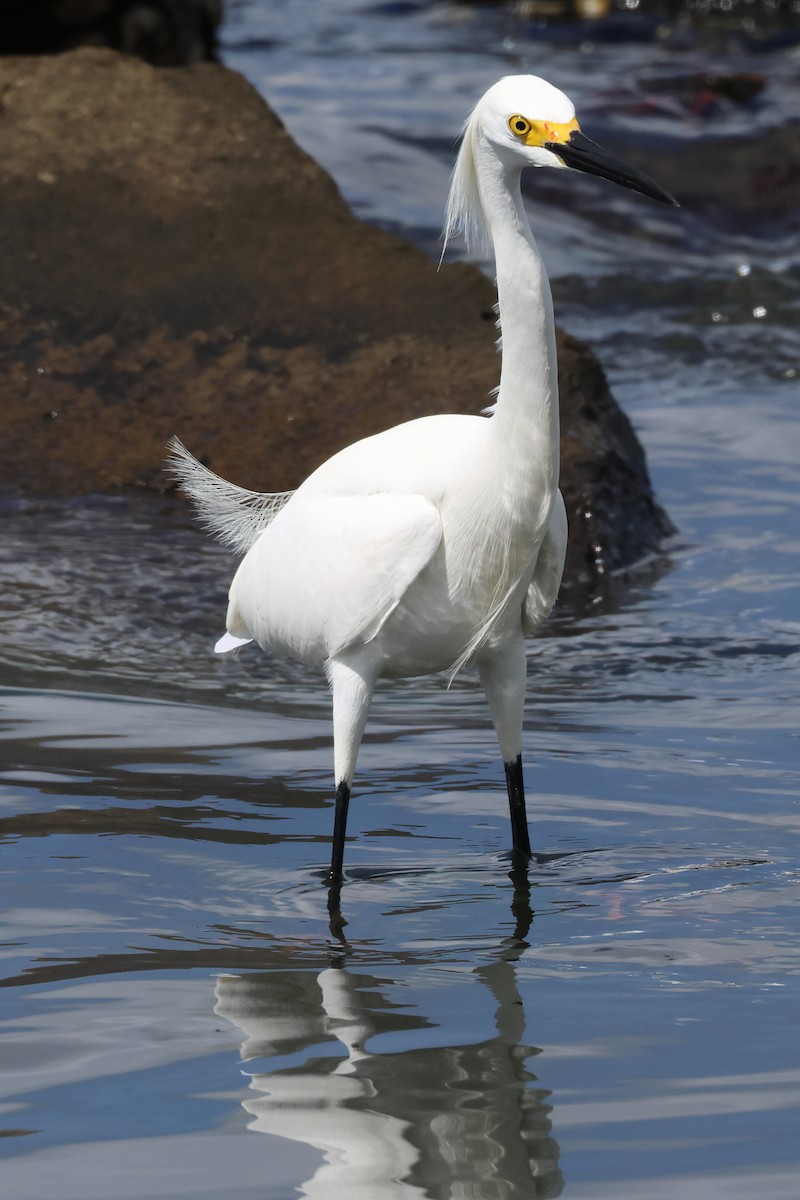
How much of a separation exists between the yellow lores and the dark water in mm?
1727

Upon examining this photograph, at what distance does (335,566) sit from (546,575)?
1.75 feet

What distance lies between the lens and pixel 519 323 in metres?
3.88

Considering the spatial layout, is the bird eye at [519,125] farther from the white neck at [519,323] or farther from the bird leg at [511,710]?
the bird leg at [511,710]

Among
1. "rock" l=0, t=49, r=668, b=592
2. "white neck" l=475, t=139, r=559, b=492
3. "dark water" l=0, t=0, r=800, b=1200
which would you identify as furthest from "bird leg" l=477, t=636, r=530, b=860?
"rock" l=0, t=49, r=668, b=592

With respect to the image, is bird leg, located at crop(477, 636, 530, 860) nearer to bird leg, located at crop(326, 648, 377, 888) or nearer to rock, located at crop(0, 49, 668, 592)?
bird leg, located at crop(326, 648, 377, 888)

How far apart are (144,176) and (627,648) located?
3540mm

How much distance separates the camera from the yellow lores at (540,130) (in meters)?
3.71

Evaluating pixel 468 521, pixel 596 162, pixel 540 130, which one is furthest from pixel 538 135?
pixel 468 521

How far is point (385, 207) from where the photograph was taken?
45.6 feet

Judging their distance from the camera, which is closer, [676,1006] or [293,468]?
[676,1006]

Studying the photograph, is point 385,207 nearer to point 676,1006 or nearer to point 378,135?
point 378,135

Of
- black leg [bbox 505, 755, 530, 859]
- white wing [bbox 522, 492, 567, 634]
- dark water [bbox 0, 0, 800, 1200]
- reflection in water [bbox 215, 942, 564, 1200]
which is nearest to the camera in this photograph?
reflection in water [bbox 215, 942, 564, 1200]

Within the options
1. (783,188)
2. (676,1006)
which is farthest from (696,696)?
(783,188)

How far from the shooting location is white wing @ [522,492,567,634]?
4312 millimetres
